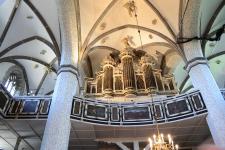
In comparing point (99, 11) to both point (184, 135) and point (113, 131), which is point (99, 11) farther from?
point (184, 135)

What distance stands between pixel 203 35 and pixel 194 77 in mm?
3631

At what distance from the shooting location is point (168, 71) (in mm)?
16109

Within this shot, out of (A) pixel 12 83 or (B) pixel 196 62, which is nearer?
(B) pixel 196 62

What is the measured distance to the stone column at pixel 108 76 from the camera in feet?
42.8

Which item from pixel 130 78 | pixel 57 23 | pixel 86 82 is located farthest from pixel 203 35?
pixel 57 23

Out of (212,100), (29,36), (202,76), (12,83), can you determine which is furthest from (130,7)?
(12,83)

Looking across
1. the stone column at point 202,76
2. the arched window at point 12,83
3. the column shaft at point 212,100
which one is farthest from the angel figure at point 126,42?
the arched window at point 12,83

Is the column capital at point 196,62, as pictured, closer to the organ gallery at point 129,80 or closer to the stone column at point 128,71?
the organ gallery at point 129,80

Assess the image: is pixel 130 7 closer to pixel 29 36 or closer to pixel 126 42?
pixel 126 42

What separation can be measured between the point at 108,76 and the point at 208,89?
5.68m

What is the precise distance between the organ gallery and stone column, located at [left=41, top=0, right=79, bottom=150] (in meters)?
2.02

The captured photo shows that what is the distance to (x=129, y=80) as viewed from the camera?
1325 centimetres

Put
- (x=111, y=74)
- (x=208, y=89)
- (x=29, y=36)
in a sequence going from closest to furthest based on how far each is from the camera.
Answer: (x=208, y=89) → (x=111, y=74) → (x=29, y=36)

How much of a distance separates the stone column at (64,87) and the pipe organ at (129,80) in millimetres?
1992
